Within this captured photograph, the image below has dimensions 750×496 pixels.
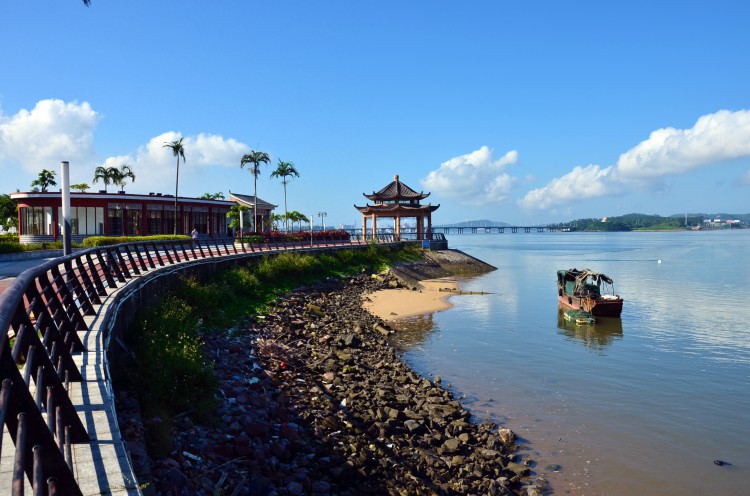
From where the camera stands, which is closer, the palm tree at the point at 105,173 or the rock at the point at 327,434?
the rock at the point at 327,434

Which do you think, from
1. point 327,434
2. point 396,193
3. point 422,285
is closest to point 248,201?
point 396,193

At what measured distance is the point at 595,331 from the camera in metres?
23.6

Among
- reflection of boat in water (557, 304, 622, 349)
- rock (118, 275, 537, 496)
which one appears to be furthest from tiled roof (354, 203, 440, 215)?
rock (118, 275, 537, 496)

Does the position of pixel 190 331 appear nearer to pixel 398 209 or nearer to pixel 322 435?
pixel 322 435

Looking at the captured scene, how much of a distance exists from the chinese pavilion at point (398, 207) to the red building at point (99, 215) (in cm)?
1938

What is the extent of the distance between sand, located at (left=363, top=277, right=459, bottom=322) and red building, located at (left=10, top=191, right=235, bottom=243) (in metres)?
25.5

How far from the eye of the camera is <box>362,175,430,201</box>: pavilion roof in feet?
190

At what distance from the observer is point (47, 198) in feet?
140

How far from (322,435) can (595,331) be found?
58.5ft

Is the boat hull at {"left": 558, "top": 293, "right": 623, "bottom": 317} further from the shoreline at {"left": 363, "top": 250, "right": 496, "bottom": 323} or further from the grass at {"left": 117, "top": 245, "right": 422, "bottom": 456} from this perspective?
the grass at {"left": 117, "top": 245, "right": 422, "bottom": 456}

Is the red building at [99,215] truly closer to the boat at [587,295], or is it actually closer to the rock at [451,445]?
the boat at [587,295]

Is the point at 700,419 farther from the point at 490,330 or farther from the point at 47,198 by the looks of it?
the point at 47,198

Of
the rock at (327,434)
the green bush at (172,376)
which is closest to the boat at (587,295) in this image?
the rock at (327,434)

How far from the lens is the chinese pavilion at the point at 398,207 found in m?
57.8
